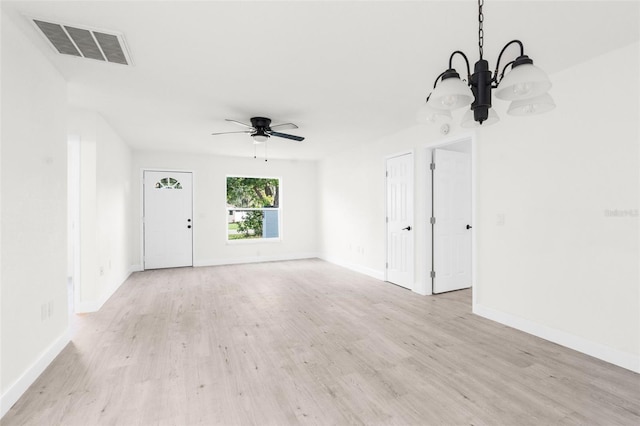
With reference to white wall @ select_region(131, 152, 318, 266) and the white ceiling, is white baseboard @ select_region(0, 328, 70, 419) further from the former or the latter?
white wall @ select_region(131, 152, 318, 266)

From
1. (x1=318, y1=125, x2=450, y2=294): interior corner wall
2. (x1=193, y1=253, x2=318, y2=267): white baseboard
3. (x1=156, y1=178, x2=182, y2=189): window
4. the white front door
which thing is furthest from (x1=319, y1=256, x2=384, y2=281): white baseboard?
(x1=156, y1=178, x2=182, y2=189): window

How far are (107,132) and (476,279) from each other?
5.27 m

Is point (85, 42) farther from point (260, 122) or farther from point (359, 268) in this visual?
point (359, 268)

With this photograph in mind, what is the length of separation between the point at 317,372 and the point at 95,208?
11.3 feet

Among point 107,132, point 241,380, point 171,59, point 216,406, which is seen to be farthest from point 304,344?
point 107,132

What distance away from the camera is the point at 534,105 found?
1513 mm

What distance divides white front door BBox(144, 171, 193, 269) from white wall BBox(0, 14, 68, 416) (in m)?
3.89

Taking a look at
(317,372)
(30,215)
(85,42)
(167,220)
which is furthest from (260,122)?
(167,220)

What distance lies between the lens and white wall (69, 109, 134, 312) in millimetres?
3953

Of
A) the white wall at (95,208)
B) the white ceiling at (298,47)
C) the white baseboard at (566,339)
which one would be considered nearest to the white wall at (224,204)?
the white wall at (95,208)

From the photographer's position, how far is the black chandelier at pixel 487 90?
1.29 meters

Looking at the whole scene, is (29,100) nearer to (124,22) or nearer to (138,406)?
(124,22)

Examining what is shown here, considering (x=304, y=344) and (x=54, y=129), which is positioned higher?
(x=54, y=129)

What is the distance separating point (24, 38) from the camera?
2234 millimetres
